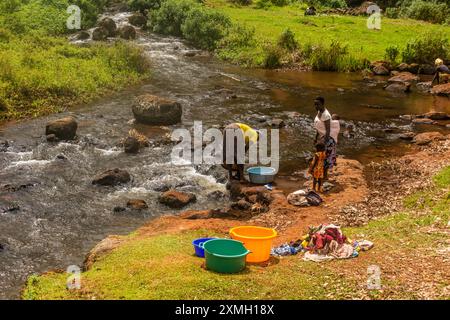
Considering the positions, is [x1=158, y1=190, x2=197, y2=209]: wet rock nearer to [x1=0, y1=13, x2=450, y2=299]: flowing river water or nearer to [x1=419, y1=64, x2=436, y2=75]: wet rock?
[x1=0, y1=13, x2=450, y2=299]: flowing river water

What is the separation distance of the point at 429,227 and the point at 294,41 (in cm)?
3052

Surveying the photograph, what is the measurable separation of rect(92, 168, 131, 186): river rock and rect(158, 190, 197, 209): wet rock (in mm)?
1824

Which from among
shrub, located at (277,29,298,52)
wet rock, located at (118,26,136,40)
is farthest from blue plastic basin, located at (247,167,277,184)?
wet rock, located at (118,26,136,40)

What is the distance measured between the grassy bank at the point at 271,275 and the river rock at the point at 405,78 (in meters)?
23.8

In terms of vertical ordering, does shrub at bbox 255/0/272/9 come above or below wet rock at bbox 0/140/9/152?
above

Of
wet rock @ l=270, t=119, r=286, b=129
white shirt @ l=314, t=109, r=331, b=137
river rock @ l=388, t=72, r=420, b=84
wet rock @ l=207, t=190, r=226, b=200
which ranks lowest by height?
wet rock @ l=207, t=190, r=226, b=200

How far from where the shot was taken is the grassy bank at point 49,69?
24.9m

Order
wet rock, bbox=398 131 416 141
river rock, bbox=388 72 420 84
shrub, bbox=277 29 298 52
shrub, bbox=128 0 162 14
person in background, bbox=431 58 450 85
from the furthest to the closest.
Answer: shrub, bbox=128 0 162 14 → shrub, bbox=277 29 298 52 → river rock, bbox=388 72 420 84 → person in background, bbox=431 58 450 85 → wet rock, bbox=398 131 416 141

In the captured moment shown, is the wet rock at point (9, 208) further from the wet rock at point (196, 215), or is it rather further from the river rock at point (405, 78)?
the river rock at point (405, 78)

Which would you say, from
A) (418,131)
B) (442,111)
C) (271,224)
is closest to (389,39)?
(442,111)

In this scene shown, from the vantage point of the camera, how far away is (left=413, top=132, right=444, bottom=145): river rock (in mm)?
22078

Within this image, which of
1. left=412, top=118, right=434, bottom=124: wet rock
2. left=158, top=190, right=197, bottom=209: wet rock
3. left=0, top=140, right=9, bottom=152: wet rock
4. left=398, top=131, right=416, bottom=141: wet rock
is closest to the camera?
left=158, top=190, right=197, bottom=209: wet rock

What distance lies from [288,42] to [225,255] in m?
32.8

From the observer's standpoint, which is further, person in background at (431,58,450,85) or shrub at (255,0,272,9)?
shrub at (255,0,272,9)
